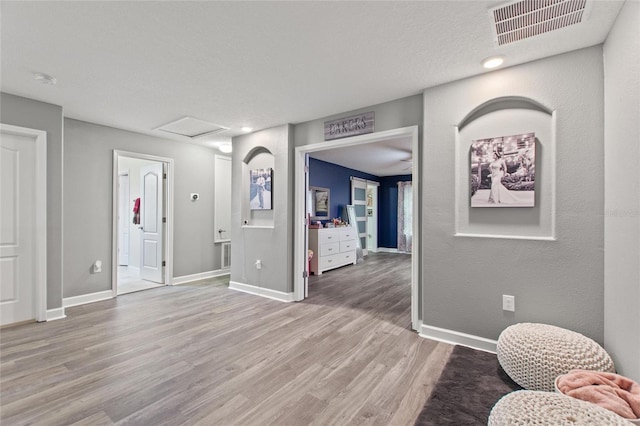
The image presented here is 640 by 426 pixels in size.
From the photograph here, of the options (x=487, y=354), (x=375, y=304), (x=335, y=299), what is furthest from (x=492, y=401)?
(x=335, y=299)

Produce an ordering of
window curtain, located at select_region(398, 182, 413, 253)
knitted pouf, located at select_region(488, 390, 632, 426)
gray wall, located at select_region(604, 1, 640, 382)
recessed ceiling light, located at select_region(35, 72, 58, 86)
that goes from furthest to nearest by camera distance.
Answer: window curtain, located at select_region(398, 182, 413, 253) < recessed ceiling light, located at select_region(35, 72, 58, 86) < gray wall, located at select_region(604, 1, 640, 382) < knitted pouf, located at select_region(488, 390, 632, 426)

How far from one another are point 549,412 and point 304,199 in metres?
3.31

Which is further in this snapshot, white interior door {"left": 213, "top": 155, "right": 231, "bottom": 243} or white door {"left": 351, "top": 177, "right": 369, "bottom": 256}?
white door {"left": 351, "top": 177, "right": 369, "bottom": 256}

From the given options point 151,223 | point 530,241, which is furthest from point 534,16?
point 151,223

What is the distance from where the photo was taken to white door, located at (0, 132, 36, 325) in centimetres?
307

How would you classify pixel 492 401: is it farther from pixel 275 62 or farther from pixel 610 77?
pixel 275 62

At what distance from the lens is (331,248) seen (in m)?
6.21

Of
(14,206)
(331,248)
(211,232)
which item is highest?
(14,206)

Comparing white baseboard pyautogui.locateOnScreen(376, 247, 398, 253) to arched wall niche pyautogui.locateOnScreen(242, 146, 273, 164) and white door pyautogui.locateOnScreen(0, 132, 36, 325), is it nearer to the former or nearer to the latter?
arched wall niche pyautogui.locateOnScreen(242, 146, 273, 164)

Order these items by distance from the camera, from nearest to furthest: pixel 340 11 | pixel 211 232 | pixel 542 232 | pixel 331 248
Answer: pixel 340 11, pixel 542 232, pixel 211 232, pixel 331 248

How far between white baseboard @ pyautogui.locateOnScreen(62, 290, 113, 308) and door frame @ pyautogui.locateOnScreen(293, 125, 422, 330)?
2713 millimetres


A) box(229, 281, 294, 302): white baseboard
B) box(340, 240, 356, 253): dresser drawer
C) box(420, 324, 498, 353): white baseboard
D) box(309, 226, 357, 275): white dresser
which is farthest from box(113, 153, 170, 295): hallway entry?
box(420, 324, 498, 353): white baseboard

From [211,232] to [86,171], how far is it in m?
2.13

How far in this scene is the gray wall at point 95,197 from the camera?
3.86 metres
